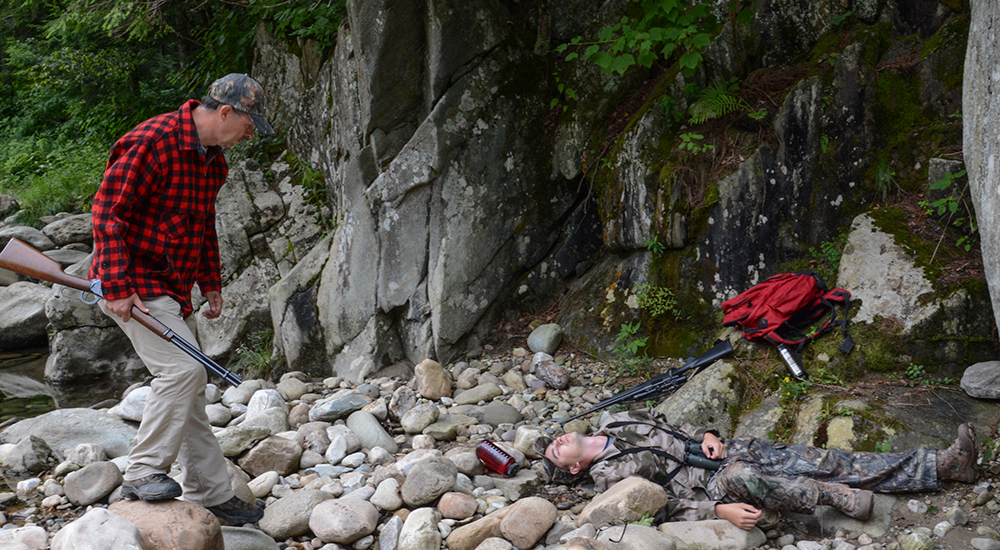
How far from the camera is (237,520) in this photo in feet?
13.0

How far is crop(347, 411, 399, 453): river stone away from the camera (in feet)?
18.0

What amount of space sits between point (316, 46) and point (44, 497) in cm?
720

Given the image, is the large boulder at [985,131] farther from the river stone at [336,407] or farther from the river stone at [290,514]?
the river stone at [336,407]

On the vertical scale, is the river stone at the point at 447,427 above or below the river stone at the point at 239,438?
below

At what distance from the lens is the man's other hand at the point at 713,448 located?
14.6 feet

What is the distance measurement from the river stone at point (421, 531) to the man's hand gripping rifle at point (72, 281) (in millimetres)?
1359

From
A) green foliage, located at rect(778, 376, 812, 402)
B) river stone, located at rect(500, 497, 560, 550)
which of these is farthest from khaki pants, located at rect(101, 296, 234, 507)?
green foliage, located at rect(778, 376, 812, 402)

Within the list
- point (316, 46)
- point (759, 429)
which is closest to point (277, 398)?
point (759, 429)

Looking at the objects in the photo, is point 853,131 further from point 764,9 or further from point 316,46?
point 316,46

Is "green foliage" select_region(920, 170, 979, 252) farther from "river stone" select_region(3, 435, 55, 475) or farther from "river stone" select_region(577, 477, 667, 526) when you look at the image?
"river stone" select_region(3, 435, 55, 475)

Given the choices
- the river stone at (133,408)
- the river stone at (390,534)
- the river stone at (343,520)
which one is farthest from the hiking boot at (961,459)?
the river stone at (133,408)

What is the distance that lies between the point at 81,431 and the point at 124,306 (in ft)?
9.16

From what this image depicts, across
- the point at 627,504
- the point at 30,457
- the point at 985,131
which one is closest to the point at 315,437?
the point at 30,457

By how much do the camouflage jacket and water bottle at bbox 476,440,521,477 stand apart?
640mm
